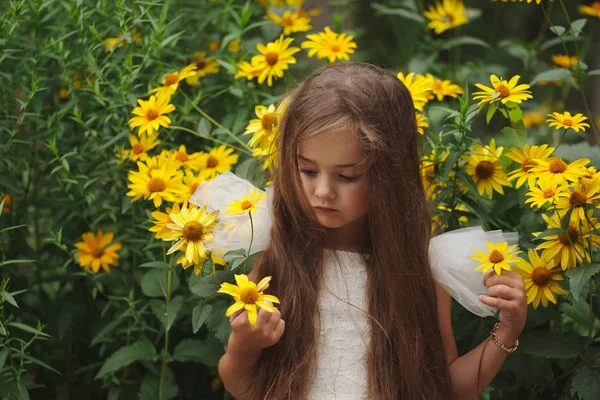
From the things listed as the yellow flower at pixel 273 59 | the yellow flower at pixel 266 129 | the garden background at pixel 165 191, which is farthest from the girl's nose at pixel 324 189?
the yellow flower at pixel 273 59

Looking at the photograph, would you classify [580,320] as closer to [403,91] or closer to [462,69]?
[403,91]

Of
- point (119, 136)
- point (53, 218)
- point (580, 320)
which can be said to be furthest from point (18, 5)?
point (580, 320)

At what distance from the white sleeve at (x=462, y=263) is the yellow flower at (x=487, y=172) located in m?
0.13

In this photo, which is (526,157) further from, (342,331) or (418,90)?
(342,331)

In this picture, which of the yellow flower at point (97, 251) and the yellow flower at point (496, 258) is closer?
the yellow flower at point (496, 258)

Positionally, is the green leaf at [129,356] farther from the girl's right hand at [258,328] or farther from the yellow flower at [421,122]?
the yellow flower at [421,122]

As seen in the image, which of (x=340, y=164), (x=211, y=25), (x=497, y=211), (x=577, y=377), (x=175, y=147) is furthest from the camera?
(x=211, y=25)

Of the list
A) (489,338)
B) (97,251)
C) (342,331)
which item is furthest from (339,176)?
(97,251)

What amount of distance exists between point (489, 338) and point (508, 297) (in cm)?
12

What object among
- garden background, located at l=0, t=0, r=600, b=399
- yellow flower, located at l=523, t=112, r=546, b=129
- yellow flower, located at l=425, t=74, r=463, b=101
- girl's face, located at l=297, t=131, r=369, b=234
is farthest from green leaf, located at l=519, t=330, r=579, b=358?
yellow flower, located at l=523, t=112, r=546, b=129

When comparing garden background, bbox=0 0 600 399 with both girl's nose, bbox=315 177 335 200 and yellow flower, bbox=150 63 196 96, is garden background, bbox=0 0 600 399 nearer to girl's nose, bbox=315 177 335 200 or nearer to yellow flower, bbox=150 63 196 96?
yellow flower, bbox=150 63 196 96

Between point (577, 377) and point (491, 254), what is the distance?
0.92 feet

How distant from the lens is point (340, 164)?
135 centimetres

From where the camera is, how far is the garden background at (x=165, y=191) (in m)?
1.50
